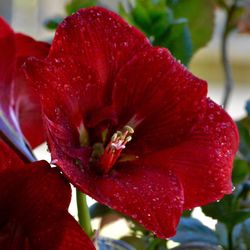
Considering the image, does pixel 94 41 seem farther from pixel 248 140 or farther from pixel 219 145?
pixel 248 140

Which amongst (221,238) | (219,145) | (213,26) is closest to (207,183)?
(219,145)

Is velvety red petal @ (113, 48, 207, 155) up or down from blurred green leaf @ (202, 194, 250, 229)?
up

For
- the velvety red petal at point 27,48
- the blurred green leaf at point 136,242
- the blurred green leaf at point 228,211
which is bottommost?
the blurred green leaf at point 136,242

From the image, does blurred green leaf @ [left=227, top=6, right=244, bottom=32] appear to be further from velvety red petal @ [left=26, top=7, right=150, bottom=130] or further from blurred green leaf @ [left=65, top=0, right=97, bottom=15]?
velvety red petal @ [left=26, top=7, right=150, bottom=130]

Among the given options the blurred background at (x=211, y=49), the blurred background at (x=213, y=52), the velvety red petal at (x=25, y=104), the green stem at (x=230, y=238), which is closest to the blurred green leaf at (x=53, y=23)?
the velvety red petal at (x=25, y=104)

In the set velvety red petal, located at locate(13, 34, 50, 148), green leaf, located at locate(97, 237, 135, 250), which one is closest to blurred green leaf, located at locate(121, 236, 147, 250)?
green leaf, located at locate(97, 237, 135, 250)

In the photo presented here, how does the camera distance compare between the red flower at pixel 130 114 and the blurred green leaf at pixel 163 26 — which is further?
the blurred green leaf at pixel 163 26

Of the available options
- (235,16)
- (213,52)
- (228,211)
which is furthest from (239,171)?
(213,52)

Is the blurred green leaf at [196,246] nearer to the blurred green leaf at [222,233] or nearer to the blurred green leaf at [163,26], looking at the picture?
the blurred green leaf at [222,233]
